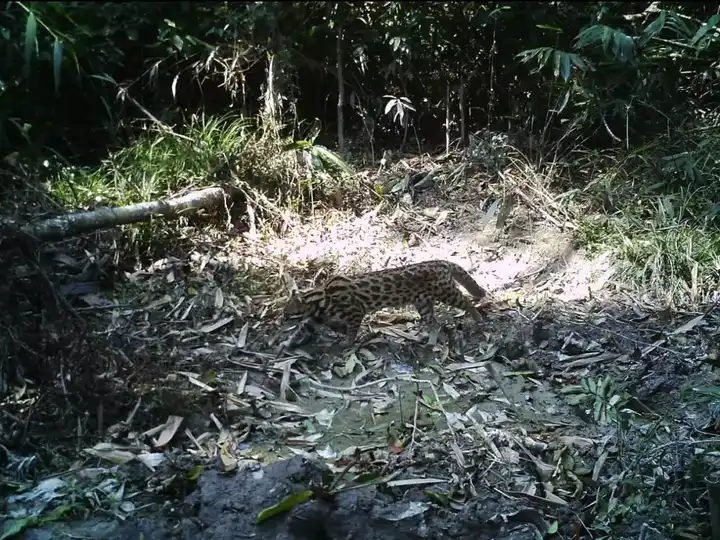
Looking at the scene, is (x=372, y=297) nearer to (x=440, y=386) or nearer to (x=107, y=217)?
(x=440, y=386)

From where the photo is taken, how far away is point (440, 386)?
502 centimetres

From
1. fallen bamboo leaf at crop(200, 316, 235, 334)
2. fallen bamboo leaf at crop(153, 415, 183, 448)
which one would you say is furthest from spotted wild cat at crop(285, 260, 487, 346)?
fallen bamboo leaf at crop(153, 415, 183, 448)

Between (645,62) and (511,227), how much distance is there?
1818mm

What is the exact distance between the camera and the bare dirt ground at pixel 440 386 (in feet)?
12.4

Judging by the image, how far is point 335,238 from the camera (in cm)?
723

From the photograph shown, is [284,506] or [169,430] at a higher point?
[284,506]

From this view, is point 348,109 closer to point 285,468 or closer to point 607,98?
point 607,98

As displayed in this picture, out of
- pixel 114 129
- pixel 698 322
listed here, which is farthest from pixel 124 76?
pixel 698 322

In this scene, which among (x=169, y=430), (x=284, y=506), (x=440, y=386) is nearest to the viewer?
(x=284, y=506)

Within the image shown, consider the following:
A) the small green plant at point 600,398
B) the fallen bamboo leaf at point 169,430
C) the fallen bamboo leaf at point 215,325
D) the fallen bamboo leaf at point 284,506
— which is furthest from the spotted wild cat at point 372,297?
the fallen bamboo leaf at point 284,506

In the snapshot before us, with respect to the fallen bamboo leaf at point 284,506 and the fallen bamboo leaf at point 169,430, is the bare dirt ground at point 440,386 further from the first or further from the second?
the fallen bamboo leaf at point 284,506

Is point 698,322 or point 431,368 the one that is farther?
point 698,322

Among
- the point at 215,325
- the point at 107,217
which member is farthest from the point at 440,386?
the point at 107,217

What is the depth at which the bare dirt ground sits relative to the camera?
3.78 metres
